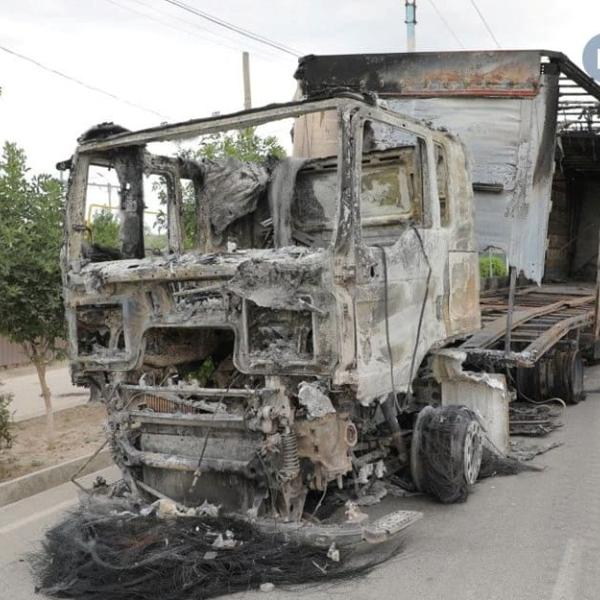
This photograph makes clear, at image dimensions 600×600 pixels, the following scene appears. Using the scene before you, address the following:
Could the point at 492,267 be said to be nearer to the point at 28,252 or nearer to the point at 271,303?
the point at 28,252

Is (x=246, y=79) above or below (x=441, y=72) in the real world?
above

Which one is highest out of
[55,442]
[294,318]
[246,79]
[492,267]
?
[246,79]

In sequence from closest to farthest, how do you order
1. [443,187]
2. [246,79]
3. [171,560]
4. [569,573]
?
[171,560] < [569,573] < [443,187] < [246,79]

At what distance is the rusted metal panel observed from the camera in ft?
27.5

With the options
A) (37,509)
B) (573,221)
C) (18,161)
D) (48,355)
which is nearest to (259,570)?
(37,509)

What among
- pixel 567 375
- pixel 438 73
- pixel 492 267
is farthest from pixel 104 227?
pixel 567 375

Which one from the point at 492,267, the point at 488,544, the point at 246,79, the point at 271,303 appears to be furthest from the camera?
the point at 246,79

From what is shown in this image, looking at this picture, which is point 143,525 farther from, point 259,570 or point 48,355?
point 48,355

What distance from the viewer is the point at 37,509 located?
20.4 feet

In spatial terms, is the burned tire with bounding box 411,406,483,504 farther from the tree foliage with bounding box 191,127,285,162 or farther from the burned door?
the tree foliage with bounding box 191,127,285,162

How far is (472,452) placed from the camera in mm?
5797

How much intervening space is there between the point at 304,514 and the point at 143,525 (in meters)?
1.02

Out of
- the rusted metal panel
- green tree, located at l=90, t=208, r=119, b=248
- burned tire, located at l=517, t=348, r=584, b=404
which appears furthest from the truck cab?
burned tire, located at l=517, t=348, r=584, b=404

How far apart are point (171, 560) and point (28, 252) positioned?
4301mm
